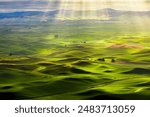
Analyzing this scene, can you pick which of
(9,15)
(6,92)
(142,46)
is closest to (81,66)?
(6,92)

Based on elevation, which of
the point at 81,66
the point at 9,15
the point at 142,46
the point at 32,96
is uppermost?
the point at 32,96

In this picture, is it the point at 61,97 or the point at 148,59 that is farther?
the point at 148,59

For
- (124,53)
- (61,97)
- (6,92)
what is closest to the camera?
(61,97)

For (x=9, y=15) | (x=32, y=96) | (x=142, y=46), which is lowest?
(x=9, y=15)

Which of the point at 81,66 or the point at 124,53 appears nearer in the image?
the point at 81,66

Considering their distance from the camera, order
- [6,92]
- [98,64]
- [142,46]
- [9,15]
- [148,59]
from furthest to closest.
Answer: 1. [9,15]
2. [142,46]
3. [148,59]
4. [98,64]
5. [6,92]

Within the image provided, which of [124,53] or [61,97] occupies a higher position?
[61,97]

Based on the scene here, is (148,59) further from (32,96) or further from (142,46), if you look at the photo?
(32,96)

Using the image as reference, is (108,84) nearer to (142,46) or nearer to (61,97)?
(61,97)

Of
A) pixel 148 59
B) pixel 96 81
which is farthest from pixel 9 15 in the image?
pixel 96 81
